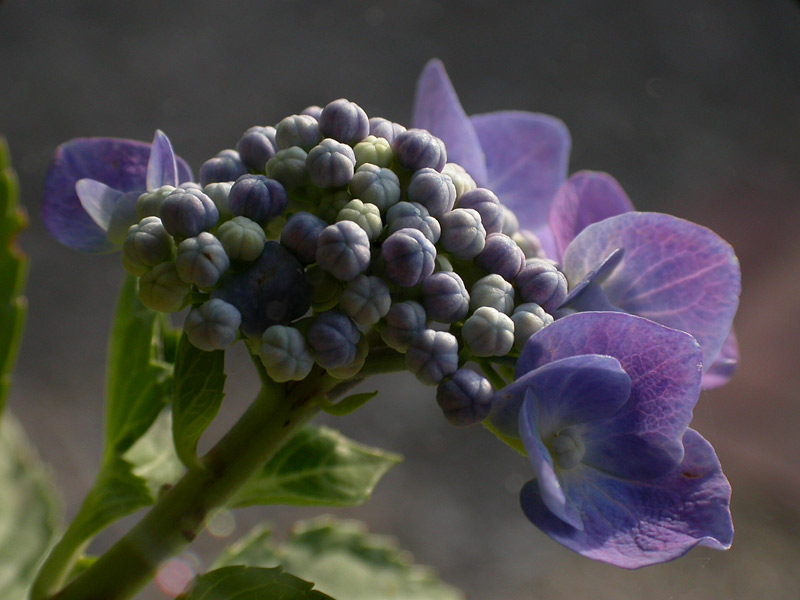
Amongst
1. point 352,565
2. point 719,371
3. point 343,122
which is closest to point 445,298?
point 343,122

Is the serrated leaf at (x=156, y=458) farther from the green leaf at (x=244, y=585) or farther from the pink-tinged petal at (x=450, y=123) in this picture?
the pink-tinged petal at (x=450, y=123)

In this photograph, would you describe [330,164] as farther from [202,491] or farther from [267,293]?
[202,491]

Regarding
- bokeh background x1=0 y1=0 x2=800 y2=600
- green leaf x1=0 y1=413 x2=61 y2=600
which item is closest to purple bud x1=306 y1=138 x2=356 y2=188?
green leaf x1=0 y1=413 x2=61 y2=600

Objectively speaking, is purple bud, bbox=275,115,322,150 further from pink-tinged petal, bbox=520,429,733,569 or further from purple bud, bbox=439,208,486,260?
pink-tinged petal, bbox=520,429,733,569

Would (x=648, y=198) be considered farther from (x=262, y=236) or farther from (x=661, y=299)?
(x=262, y=236)

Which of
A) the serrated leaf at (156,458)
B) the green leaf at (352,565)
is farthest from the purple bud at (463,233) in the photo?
the green leaf at (352,565)
